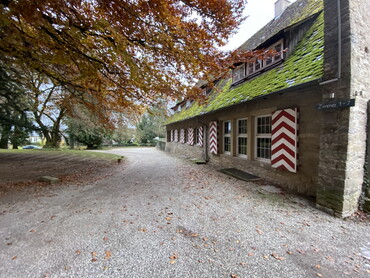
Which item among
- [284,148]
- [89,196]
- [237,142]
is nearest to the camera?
[89,196]

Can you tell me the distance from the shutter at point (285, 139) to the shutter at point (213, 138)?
430 cm

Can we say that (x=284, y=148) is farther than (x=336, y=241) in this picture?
Yes

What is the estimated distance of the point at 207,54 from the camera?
21.8ft

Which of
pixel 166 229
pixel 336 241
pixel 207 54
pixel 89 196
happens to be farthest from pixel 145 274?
pixel 207 54

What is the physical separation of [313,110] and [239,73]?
17.0ft

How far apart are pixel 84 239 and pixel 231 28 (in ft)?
24.1

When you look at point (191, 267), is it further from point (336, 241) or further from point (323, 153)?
point (323, 153)

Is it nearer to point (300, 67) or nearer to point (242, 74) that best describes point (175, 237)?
point (300, 67)

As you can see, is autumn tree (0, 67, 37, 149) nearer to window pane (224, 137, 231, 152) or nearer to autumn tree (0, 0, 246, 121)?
autumn tree (0, 0, 246, 121)

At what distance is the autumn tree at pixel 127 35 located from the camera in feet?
15.3

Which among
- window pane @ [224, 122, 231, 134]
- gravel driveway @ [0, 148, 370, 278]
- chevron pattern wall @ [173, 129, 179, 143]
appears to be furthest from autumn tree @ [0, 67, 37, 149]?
chevron pattern wall @ [173, 129, 179, 143]

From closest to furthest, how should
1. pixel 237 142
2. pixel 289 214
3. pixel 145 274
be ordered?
pixel 145 274, pixel 289 214, pixel 237 142

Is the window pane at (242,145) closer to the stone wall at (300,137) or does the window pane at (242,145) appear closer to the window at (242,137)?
the window at (242,137)

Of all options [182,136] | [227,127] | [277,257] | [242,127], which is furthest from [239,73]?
[182,136]
